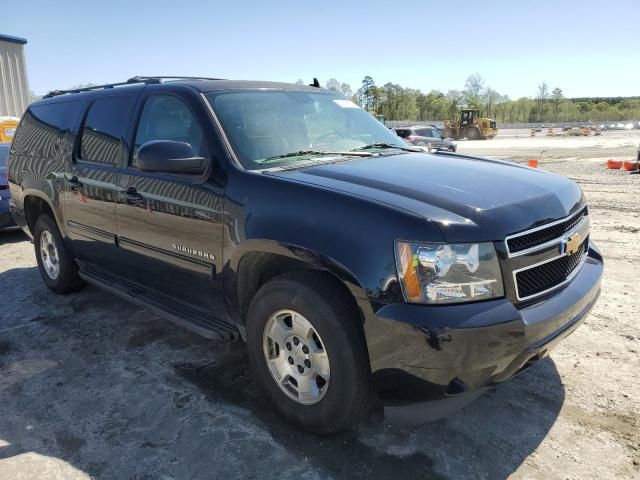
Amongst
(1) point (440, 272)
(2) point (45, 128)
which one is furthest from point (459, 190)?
(2) point (45, 128)

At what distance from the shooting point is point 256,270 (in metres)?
3.04

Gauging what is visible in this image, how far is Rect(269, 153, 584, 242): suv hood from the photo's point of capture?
7.74 feet

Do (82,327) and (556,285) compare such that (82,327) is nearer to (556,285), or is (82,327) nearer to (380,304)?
(380,304)

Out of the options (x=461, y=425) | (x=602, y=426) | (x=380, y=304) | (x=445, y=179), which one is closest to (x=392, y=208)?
(x=380, y=304)

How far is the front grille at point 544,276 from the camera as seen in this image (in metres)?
2.43

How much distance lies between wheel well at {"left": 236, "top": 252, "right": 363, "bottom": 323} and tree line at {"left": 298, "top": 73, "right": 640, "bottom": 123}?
85.2m

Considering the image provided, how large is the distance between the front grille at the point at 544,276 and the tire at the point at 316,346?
802 mm

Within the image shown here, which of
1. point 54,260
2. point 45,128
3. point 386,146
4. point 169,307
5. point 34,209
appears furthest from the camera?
point 34,209

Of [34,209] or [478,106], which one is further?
[478,106]

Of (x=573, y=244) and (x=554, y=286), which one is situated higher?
(x=573, y=244)

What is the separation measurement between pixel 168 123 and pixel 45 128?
2179mm

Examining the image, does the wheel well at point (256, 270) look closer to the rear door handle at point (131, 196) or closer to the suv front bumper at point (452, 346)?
the suv front bumper at point (452, 346)

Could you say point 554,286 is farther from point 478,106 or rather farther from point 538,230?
point 478,106

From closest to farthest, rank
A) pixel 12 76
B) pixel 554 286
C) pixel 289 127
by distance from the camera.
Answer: pixel 554 286, pixel 289 127, pixel 12 76
